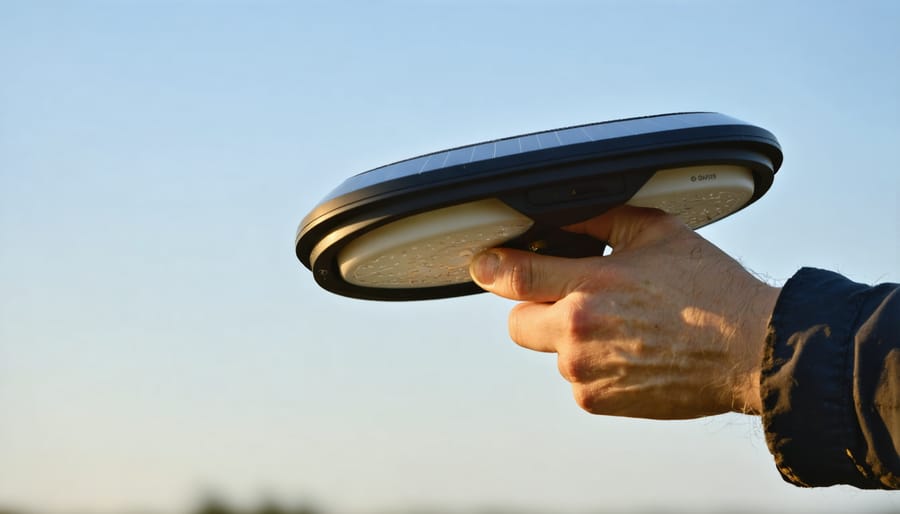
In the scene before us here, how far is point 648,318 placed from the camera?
11.1ft

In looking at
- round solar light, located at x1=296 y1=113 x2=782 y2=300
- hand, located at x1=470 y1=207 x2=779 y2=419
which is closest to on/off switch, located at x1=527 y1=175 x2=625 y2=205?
round solar light, located at x1=296 y1=113 x2=782 y2=300

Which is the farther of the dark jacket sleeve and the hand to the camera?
the hand

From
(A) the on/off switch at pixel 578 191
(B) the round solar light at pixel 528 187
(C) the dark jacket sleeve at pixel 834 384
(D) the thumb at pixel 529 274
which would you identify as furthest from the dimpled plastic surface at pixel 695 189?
(C) the dark jacket sleeve at pixel 834 384

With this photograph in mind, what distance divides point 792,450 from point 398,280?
1690 millimetres

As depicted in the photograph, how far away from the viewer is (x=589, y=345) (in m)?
3.52

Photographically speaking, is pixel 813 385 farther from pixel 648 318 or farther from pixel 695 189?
pixel 695 189

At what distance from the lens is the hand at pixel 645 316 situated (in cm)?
317

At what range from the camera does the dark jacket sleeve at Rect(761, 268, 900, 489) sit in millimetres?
2760

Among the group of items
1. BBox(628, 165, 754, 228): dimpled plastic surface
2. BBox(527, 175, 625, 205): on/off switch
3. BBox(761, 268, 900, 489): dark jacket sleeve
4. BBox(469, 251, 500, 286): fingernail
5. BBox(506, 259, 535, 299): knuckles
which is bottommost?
BBox(761, 268, 900, 489): dark jacket sleeve

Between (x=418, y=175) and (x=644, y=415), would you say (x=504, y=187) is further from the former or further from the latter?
(x=644, y=415)

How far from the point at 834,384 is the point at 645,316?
0.74 m

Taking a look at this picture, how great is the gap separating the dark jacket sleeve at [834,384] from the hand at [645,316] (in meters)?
0.12

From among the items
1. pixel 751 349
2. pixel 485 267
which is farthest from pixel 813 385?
pixel 485 267

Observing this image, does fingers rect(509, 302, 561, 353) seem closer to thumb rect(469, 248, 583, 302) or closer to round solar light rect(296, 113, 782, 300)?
thumb rect(469, 248, 583, 302)
